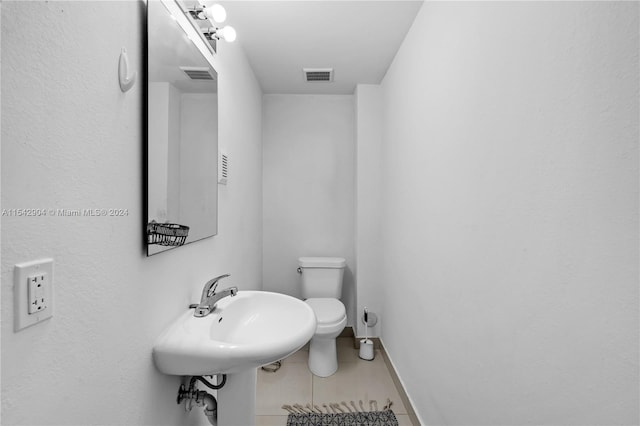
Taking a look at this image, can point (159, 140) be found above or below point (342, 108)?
below

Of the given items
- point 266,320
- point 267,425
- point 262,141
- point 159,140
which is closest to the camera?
point 159,140

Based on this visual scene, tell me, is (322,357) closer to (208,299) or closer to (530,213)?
(208,299)

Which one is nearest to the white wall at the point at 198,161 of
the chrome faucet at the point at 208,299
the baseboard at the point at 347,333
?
the chrome faucet at the point at 208,299

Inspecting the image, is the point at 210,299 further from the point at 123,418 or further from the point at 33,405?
the point at 33,405

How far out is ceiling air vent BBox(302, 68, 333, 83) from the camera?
2.34 metres

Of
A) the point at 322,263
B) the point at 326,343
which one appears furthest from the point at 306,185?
the point at 326,343

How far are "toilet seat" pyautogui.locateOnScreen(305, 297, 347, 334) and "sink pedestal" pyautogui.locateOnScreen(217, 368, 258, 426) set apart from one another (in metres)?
0.72

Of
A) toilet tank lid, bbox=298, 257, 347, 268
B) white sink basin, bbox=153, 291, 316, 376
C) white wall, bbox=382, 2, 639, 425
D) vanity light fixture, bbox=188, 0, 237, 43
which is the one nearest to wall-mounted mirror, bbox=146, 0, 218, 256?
vanity light fixture, bbox=188, 0, 237, 43

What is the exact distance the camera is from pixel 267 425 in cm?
173

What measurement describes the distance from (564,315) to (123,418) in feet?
3.80

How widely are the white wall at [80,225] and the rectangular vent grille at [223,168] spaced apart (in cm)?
58

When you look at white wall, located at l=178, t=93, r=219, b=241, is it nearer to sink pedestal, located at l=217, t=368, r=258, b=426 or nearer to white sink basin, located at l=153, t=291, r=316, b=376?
white sink basin, located at l=153, t=291, r=316, b=376

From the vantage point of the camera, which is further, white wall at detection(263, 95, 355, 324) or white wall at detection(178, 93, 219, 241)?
white wall at detection(263, 95, 355, 324)

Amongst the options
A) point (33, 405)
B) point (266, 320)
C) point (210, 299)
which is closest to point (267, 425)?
point (266, 320)
